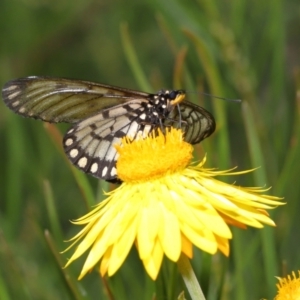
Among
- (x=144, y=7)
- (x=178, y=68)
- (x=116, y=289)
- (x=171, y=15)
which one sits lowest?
(x=116, y=289)

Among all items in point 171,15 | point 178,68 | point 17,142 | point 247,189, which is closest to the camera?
point 247,189

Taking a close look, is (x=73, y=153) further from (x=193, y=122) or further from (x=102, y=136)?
(x=193, y=122)

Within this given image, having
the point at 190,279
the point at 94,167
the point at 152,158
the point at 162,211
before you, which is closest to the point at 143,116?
the point at 94,167

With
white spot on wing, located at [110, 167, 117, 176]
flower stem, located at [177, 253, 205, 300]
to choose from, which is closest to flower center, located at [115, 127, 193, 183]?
white spot on wing, located at [110, 167, 117, 176]

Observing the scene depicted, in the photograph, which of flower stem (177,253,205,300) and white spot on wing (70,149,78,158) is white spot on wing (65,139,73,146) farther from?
flower stem (177,253,205,300)

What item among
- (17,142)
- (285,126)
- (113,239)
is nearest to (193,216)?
(113,239)

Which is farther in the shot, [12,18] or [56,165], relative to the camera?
[56,165]

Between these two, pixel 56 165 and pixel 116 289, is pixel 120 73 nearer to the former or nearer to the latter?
pixel 56 165
